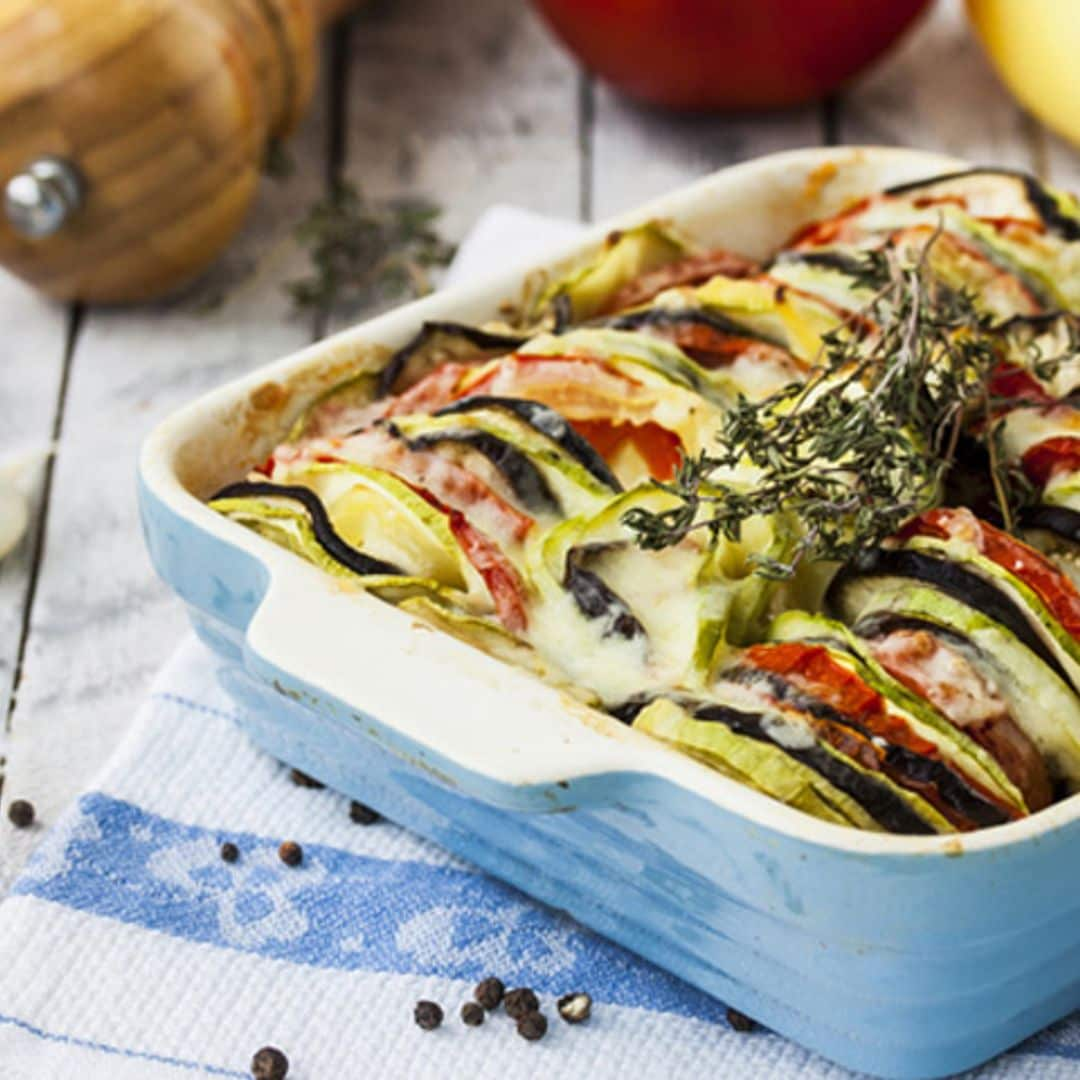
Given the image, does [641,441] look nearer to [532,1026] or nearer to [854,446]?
[854,446]

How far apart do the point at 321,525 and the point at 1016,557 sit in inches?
28.6

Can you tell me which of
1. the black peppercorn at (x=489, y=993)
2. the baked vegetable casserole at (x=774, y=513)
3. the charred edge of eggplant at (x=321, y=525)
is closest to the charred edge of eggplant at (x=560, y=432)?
the baked vegetable casserole at (x=774, y=513)

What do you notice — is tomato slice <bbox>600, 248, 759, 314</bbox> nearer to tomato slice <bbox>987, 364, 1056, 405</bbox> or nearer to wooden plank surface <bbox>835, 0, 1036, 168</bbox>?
tomato slice <bbox>987, 364, 1056, 405</bbox>

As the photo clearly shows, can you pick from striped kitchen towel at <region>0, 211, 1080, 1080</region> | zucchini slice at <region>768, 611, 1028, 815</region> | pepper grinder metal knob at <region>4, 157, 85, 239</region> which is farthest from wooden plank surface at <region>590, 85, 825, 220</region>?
zucchini slice at <region>768, 611, 1028, 815</region>

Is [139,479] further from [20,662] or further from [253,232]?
[253,232]

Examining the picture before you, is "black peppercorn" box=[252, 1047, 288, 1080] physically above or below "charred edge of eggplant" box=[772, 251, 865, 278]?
below

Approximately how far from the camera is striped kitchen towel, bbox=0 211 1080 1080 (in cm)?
212

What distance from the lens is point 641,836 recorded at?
198cm

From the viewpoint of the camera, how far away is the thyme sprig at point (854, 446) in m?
2.09

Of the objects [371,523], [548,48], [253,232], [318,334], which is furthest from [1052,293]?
[548,48]

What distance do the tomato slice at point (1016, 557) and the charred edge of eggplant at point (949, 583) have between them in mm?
32

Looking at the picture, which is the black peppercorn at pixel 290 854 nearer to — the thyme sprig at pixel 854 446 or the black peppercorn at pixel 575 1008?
the black peppercorn at pixel 575 1008

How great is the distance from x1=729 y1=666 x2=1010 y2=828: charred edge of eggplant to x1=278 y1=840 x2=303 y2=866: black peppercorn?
2.26 ft

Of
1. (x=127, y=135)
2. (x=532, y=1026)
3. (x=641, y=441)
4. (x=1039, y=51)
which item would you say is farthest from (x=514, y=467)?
(x=1039, y=51)
